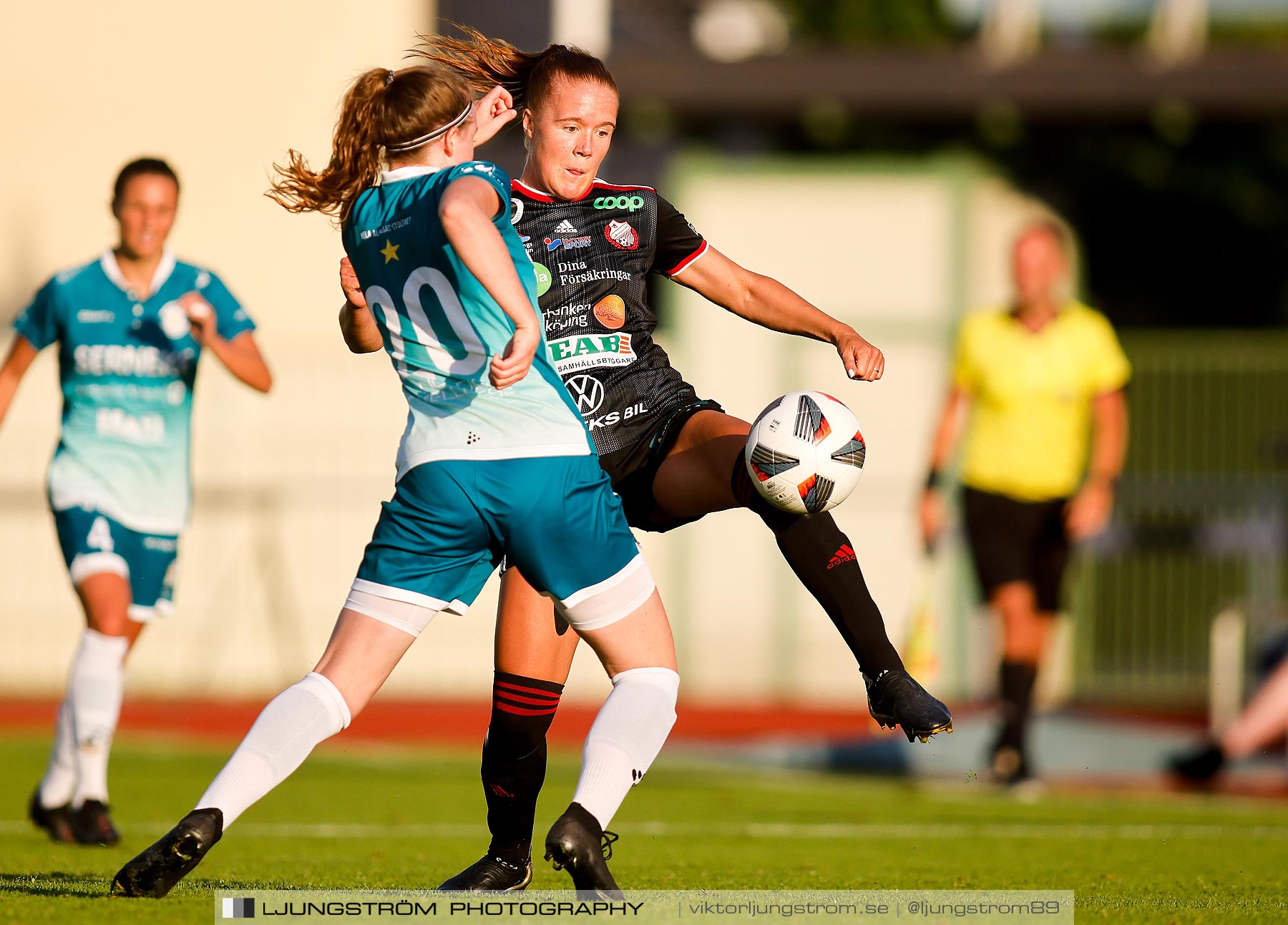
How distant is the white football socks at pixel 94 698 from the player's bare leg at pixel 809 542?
8.99 feet

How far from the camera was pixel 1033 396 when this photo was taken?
8945 mm

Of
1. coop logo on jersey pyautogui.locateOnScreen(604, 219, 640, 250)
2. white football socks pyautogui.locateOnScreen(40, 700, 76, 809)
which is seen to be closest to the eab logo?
coop logo on jersey pyautogui.locateOnScreen(604, 219, 640, 250)

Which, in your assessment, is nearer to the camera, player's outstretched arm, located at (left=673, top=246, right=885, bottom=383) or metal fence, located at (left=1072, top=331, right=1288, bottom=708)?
player's outstretched arm, located at (left=673, top=246, right=885, bottom=383)

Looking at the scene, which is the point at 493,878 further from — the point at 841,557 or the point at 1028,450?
the point at 1028,450

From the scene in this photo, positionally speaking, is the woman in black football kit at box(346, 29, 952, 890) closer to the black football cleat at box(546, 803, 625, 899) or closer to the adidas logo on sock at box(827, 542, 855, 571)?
the adidas logo on sock at box(827, 542, 855, 571)

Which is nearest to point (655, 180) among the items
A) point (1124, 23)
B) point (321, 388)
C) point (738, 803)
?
point (321, 388)

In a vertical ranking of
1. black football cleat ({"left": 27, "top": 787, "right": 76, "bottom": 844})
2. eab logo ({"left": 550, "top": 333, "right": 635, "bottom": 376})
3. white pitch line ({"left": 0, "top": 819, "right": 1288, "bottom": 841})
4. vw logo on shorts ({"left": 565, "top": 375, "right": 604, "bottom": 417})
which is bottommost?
white pitch line ({"left": 0, "top": 819, "right": 1288, "bottom": 841})

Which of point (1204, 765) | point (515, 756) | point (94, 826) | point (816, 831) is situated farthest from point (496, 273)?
point (1204, 765)

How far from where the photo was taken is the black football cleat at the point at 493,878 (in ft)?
16.0

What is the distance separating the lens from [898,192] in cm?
1508

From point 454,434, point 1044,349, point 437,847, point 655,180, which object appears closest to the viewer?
point 454,434

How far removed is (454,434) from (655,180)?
11.6 metres

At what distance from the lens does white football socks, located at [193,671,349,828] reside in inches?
163

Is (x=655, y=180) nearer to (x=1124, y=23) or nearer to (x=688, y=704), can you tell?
(x=688, y=704)
